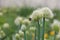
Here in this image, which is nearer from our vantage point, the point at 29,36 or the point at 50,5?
the point at 29,36

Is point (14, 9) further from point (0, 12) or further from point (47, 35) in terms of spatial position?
point (47, 35)

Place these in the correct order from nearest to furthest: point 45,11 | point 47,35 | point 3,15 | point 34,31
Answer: point 45,11 → point 34,31 → point 47,35 → point 3,15

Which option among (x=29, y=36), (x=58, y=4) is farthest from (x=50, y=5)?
(x=29, y=36)

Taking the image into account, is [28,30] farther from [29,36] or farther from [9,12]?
[9,12]

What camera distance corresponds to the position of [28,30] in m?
0.88

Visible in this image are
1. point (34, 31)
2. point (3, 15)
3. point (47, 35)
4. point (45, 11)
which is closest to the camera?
point (45, 11)

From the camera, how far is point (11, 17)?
111cm

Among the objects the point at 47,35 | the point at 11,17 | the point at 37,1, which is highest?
the point at 37,1

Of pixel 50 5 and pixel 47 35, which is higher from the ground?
pixel 50 5

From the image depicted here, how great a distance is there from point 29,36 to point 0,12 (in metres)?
0.30

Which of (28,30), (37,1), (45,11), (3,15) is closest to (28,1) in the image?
(37,1)

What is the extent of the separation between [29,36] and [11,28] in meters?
0.22

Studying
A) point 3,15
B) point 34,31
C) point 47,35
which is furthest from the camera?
point 3,15

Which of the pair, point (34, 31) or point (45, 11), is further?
point (34, 31)
